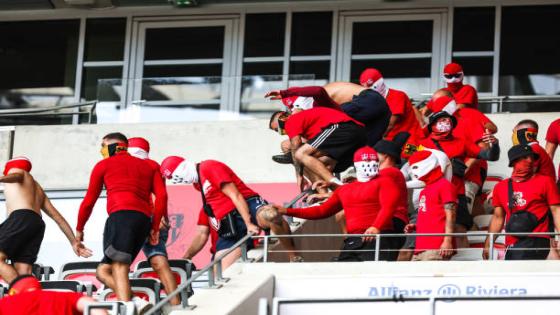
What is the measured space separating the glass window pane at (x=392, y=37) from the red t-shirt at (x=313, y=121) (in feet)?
23.3

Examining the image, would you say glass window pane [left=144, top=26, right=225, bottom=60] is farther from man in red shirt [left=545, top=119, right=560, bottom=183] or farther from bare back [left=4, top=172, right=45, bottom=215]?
bare back [left=4, top=172, right=45, bottom=215]

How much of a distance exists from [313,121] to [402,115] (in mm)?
2027

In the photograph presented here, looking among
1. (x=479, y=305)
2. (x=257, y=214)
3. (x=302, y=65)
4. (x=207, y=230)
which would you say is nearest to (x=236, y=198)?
(x=257, y=214)

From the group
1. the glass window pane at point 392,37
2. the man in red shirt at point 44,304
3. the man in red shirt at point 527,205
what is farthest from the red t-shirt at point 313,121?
the glass window pane at point 392,37

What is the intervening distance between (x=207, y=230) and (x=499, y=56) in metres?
7.88

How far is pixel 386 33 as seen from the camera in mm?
21562

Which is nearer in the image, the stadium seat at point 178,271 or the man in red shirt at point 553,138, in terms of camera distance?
the stadium seat at point 178,271

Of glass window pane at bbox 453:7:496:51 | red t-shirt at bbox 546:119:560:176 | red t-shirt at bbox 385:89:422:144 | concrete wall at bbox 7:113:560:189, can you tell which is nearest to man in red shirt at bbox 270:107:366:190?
red t-shirt at bbox 385:89:422:144

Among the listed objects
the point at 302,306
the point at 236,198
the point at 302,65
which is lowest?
the point at 302,306

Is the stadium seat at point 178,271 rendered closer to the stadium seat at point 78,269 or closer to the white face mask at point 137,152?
the stadium seat at point 78,269

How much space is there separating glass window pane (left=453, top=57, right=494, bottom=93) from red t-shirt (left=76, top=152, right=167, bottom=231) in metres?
8.82

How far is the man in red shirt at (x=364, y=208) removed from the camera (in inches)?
495

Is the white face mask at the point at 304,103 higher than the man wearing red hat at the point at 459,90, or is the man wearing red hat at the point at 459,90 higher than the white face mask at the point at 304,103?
the man wearing red hat at the point at 459,90

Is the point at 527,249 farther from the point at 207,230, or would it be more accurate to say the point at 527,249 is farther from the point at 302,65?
the point at 302,65
